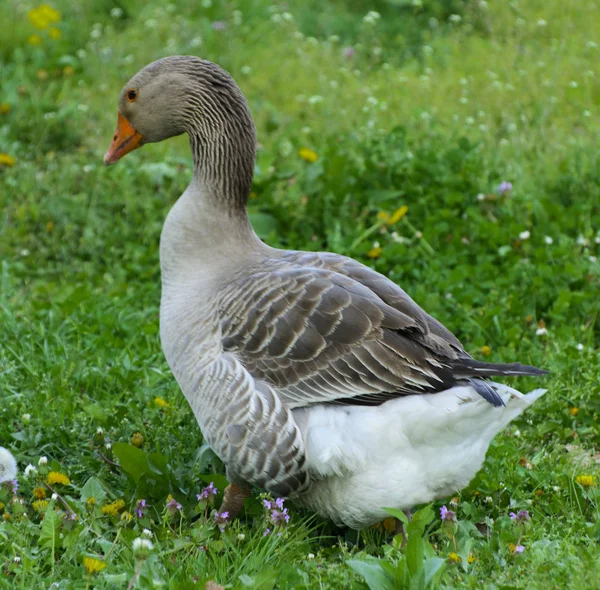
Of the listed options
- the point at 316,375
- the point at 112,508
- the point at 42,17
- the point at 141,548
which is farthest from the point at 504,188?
the point at 42,17

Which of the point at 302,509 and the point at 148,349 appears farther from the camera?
the point at 148,349

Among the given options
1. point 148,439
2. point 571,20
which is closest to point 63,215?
point 148,439

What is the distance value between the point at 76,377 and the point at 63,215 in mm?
2203

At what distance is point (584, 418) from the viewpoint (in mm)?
4555

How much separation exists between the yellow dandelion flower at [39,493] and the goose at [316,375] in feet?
2.24

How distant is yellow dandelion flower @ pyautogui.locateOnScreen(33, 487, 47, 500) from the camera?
3725mm

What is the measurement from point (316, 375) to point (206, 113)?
4.57 ft

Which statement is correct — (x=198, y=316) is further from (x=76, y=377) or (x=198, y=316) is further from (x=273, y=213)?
(x=273, y=213)

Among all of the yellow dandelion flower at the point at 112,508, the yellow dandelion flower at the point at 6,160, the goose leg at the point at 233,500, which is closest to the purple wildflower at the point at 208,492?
the goose leg at the point at 233,500

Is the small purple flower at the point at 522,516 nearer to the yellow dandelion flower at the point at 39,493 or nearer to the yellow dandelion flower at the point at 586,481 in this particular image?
the yellow dandelion flower at the point at 586,481

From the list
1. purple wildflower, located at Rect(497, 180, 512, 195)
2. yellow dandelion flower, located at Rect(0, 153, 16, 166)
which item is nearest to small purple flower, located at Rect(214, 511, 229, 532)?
purple wildflower, located at Rect(497, 180, 512, 195)

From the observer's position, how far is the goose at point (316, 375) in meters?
3.47

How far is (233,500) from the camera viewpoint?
3840 millimetres

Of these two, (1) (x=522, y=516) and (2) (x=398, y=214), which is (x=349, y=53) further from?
(1) (x=522, y=516)
